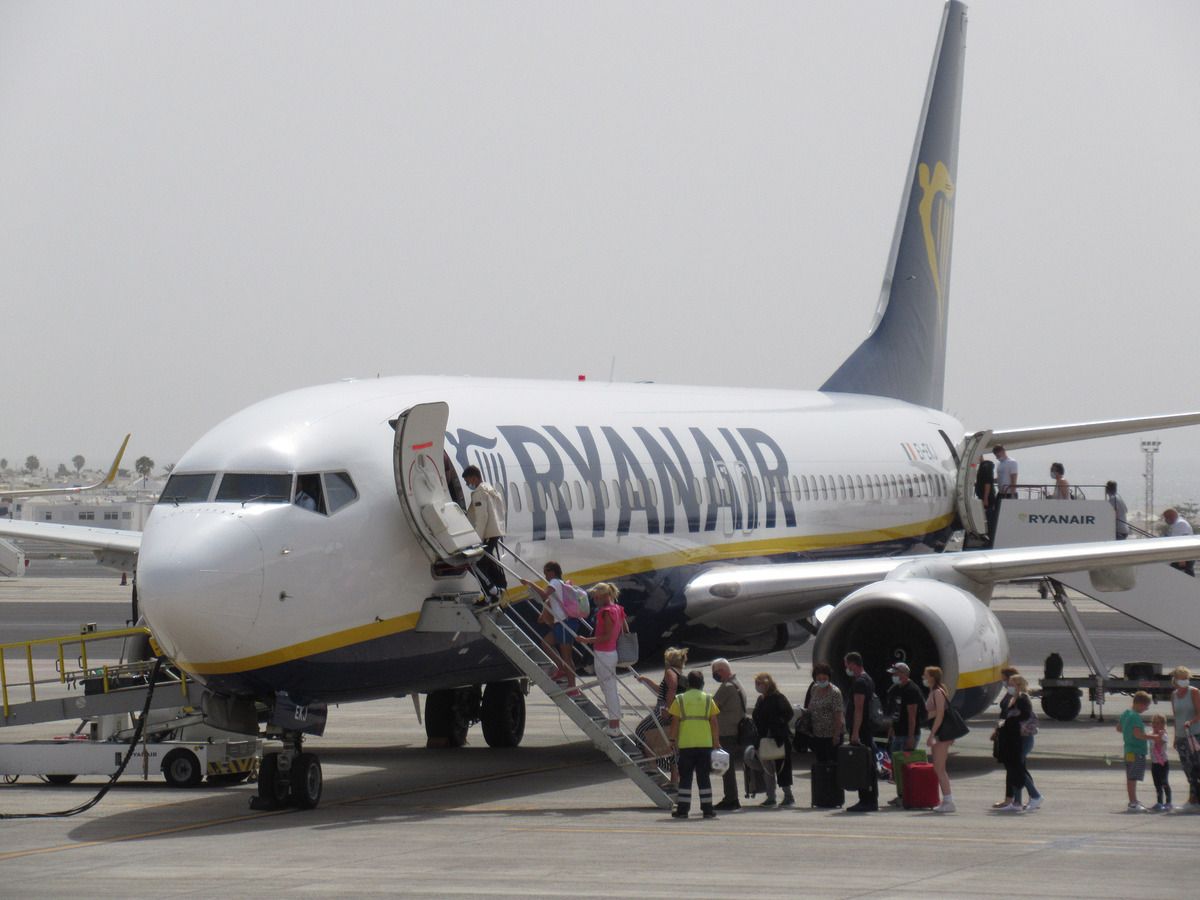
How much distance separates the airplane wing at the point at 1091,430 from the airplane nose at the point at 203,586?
622 inches

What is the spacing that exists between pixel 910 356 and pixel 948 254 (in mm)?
2561

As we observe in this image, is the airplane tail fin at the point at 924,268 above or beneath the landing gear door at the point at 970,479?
above

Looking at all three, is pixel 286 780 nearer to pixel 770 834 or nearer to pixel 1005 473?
pixel 770 834

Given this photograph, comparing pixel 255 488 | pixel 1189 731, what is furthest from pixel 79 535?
pixel 1189 731

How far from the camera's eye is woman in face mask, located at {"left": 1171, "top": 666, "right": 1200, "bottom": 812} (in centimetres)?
1742

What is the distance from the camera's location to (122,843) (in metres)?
15.6

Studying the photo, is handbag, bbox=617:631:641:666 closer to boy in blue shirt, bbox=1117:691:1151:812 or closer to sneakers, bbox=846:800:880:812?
sneakers, bbox=846:800:880:812

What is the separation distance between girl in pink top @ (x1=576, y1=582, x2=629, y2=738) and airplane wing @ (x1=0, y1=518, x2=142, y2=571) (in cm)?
709

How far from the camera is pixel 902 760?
18.0m

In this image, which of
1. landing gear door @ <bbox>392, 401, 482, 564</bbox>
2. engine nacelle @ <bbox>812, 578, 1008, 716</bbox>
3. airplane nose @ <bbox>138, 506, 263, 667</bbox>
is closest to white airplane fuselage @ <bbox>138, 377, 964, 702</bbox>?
airplane nose @ <bbox>138, 506, 263, 667</bbox>

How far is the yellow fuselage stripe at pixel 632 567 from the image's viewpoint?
16.2 metres

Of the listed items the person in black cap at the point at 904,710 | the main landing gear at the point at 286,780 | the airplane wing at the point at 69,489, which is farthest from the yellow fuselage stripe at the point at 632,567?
the airplane wing at the point at 69,489

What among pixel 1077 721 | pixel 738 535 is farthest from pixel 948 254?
pixel 738 535

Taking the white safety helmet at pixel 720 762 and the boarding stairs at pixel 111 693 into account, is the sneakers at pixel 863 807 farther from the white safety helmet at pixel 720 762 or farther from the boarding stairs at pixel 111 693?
the boarding stairs at pixel 111 693
